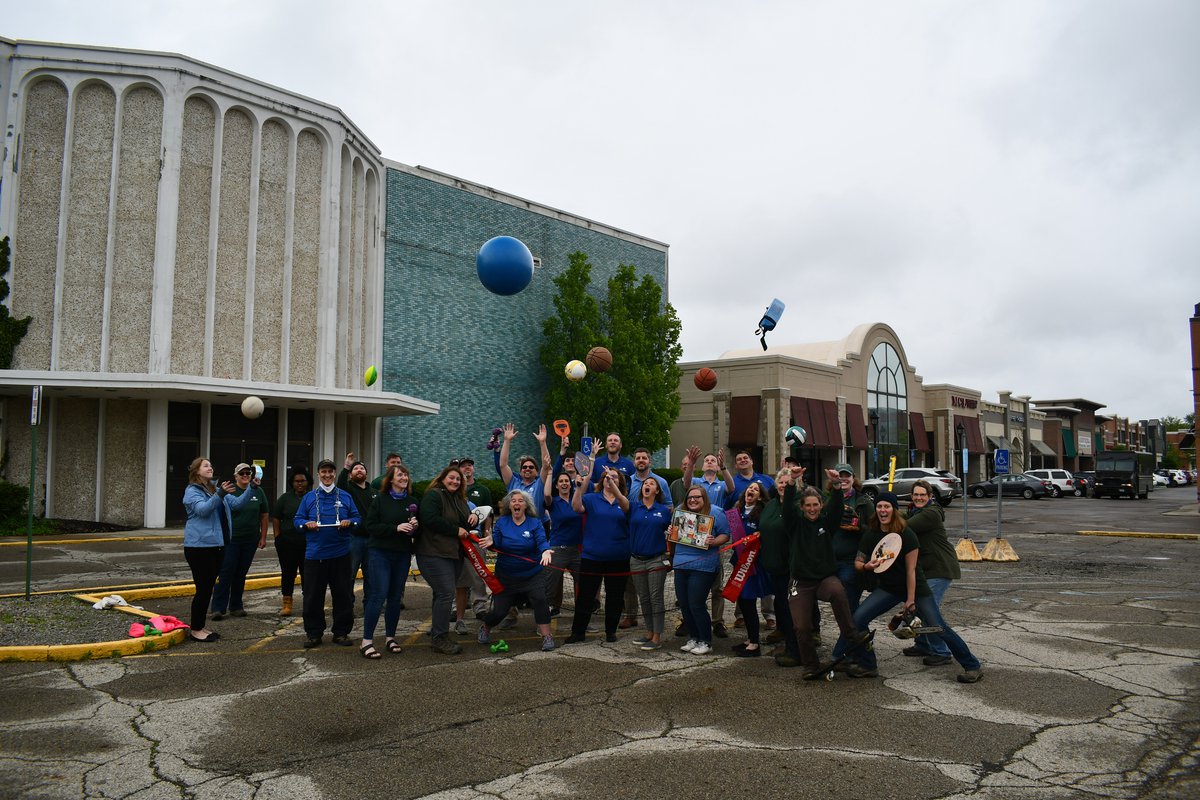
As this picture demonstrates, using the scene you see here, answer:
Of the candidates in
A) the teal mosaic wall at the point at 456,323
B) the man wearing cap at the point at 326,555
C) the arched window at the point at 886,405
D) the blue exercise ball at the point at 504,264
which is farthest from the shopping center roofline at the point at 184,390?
the arched window at the point at 886,405

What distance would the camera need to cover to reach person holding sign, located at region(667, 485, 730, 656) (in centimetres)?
812

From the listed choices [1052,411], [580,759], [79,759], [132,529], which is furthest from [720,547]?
[1052,411]

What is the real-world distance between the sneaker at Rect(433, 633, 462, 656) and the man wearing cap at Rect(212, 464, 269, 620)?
276 centimetres

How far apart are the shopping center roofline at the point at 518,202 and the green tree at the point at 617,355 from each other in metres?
2.18

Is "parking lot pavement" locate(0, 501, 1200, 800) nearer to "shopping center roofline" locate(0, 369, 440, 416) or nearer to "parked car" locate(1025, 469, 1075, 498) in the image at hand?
"shopping center roofline" locate(0, 369, 440, 416)

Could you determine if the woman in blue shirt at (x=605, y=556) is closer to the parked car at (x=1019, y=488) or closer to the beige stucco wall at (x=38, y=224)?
the beige stucco wall at (x=38, y=224)

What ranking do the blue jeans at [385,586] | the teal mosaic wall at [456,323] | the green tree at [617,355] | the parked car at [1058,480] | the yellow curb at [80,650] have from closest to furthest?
the yellow curb at [80,650] < the blue jeans at [385,586] < the teal mosaic wall at [456,323] < the green tree at [617,355] < the parked car at [1058,480]

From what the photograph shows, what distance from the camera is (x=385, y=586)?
26.8 ft

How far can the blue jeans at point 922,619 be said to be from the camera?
283 inches

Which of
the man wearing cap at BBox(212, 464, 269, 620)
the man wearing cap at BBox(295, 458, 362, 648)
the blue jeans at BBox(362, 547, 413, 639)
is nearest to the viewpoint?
the blue jeans at BBox(362, 547, 413, 639)

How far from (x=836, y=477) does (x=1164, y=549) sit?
50.8 feet

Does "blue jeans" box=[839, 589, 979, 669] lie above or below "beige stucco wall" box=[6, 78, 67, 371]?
below

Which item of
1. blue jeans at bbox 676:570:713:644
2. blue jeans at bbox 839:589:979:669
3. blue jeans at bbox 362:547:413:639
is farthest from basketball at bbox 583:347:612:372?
blue jeans at bbox 839:589:979:669

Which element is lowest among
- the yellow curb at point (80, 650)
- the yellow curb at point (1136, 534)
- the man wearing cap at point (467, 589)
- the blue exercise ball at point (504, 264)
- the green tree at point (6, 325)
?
the yellow curb at point (1136, 534)
